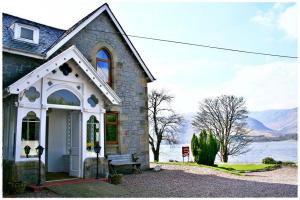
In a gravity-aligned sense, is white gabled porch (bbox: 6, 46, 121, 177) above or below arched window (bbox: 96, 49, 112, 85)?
below

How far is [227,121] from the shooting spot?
38031mm

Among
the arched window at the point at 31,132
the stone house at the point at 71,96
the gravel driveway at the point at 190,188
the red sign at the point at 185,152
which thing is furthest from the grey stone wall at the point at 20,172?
the red sign at the point at 185,152

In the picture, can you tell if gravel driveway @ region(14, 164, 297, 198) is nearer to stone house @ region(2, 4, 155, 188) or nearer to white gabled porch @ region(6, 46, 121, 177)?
stone house @ region(2, 4, 155, 188)

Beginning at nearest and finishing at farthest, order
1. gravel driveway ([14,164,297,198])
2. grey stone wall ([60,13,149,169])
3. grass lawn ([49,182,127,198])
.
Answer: grass lawn ([49,182,127,198])
gravel driveway ([14,164,297,198])
grey stone wall ([60,13,149,169])

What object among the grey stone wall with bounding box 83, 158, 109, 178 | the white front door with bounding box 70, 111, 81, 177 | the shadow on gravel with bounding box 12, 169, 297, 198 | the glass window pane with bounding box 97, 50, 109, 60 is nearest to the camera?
the shadow on gravel with bounding box 12, 169, 297, 198

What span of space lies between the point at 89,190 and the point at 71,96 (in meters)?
3.68

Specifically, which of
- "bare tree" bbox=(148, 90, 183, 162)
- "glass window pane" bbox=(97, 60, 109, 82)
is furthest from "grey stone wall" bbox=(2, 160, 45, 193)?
"bare tree" bbox=(148, 90, 183, 162)

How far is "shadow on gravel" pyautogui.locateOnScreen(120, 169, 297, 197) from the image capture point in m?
10.3

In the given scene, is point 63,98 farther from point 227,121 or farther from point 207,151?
point 227,121

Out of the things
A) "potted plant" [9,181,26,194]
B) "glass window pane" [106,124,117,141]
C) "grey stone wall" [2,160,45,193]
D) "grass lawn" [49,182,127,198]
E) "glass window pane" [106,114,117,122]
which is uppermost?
"glass window pane" [106,114,117,122]

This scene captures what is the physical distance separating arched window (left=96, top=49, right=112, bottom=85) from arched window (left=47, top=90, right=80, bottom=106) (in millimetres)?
4084

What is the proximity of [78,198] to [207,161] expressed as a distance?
1364 centimetres

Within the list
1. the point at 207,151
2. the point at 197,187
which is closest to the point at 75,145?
the point at 197,187

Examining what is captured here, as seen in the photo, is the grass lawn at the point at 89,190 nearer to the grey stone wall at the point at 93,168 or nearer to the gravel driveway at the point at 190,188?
the gravel driveway at the point at 190,188
